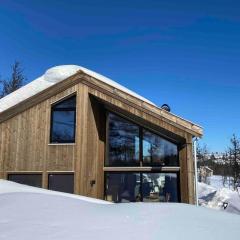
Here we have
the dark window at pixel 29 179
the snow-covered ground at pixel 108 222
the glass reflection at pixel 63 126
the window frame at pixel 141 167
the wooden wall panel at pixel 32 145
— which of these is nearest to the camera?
the snow-covered ground at pixel 108 222

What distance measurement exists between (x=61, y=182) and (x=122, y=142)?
2260 mm

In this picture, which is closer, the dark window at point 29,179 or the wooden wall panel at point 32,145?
the wooden wall panel at point 32,145

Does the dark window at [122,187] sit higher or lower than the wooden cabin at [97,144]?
lower

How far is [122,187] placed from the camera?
12516 millimetres

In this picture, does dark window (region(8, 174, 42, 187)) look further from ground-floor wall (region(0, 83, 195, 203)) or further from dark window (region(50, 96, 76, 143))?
dark window (region(50, 96, 76, 143))

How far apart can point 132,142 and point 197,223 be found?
27.9 feet

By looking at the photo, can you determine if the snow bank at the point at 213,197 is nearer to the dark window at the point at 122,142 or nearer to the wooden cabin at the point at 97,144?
the wooden cabin at the point at 97,144

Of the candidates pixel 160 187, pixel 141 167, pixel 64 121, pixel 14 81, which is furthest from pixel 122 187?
pixel 14 81

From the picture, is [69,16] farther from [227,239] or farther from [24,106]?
[227,239]

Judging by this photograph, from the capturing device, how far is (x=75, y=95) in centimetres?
1298

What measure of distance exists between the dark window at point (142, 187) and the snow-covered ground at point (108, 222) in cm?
697

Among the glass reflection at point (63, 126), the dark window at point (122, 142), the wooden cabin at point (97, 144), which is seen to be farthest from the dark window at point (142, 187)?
the glass reflection at point (63, 126)

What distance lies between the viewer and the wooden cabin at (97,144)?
39.5 ft

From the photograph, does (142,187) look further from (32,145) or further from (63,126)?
(32,145)
